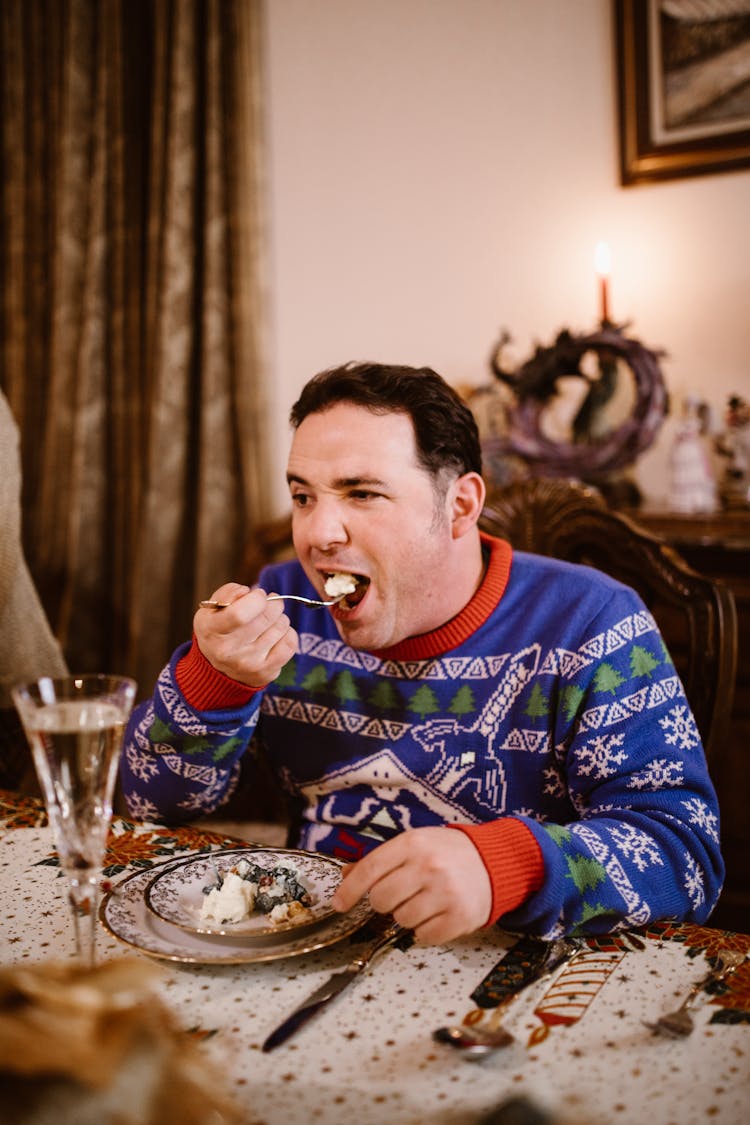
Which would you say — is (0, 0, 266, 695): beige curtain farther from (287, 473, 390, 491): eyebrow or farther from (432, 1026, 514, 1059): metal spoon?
(432, 1026, 514, 1059): metal spoon

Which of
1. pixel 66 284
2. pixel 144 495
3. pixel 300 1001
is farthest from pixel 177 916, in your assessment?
pixel 66 284

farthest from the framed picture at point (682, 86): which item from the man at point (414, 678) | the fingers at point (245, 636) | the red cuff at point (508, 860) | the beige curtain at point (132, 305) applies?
the red cuff at point (508, 860)

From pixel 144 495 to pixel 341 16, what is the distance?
1569mm

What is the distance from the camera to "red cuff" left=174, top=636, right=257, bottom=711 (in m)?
1.25

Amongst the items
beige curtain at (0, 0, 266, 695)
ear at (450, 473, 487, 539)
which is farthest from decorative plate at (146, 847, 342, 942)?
beige curtain at (0, 0, 266, 695)

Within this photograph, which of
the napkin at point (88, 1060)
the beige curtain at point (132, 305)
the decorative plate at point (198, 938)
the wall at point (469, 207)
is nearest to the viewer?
the napkin at point (88, 1060)

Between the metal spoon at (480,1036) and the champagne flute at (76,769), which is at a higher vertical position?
the champagne flute at (76,769)

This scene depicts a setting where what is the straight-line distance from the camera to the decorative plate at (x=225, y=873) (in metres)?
0.90

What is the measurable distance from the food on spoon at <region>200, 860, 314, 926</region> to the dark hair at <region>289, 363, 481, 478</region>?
63 centimetres

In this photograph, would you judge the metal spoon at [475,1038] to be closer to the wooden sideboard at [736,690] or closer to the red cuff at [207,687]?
the red cuff at [207,687]

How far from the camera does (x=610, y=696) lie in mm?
1255

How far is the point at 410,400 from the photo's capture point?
1.38 meters

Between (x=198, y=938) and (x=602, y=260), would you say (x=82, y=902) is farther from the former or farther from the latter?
(x=602, y=260)

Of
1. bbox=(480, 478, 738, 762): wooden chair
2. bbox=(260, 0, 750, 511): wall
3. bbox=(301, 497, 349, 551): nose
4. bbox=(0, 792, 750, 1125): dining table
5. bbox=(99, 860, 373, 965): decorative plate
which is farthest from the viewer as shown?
bbox=(260, 0, 750, 511): wall
